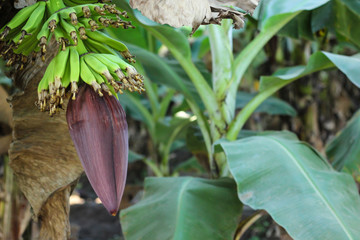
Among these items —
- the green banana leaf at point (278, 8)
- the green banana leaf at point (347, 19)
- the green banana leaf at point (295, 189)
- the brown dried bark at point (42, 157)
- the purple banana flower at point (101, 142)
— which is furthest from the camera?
the green banana leaf at point (347, 19)

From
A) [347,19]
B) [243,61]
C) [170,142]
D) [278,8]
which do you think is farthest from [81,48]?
[170,142]

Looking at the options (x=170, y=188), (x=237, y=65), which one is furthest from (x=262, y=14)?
(x=170, y=188)

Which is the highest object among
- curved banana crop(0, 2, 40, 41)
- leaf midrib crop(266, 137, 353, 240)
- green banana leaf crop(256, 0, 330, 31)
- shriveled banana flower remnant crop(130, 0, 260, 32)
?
shriveled banana flower remnant crop(130, 0, 260, 32)

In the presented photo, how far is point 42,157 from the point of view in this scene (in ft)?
1.88

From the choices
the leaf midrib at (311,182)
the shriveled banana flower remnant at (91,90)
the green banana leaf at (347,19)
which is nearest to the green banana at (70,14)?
the shriveled banana flower remnant at (91,90)

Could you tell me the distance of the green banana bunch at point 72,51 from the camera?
0.43 m

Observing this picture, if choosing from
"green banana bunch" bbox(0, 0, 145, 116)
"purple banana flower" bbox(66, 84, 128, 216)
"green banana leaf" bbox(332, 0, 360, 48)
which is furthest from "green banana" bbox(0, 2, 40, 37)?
"green banana leaf" bbox(332, 0, 360, 48)

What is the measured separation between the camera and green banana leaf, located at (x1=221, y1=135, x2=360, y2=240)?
0.66 metres

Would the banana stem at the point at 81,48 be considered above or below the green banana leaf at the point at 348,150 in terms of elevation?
above

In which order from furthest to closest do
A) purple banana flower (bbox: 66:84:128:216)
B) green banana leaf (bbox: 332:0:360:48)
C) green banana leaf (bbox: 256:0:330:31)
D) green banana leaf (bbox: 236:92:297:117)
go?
green banana leaf (bbox: 236:92:297:117) < green banana leaf (bbox: 332:0:360:48) < green banana leaf (bbox: 256:0:330:31) < purple banana flower (bbox: 66:84:128:216)

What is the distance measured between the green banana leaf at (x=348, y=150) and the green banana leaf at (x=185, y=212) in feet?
1.13

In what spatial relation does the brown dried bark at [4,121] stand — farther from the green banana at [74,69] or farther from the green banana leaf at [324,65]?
the green banana leaf at [324,65]

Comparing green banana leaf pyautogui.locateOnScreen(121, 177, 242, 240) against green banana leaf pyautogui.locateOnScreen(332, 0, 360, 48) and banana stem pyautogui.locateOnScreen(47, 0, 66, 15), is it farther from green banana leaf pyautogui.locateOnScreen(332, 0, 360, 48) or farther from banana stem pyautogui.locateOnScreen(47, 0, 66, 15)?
green banana leaf pyautogui.locateOnScreen(332, 0, 360, 48)

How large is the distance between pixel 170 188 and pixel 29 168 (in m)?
0.35
